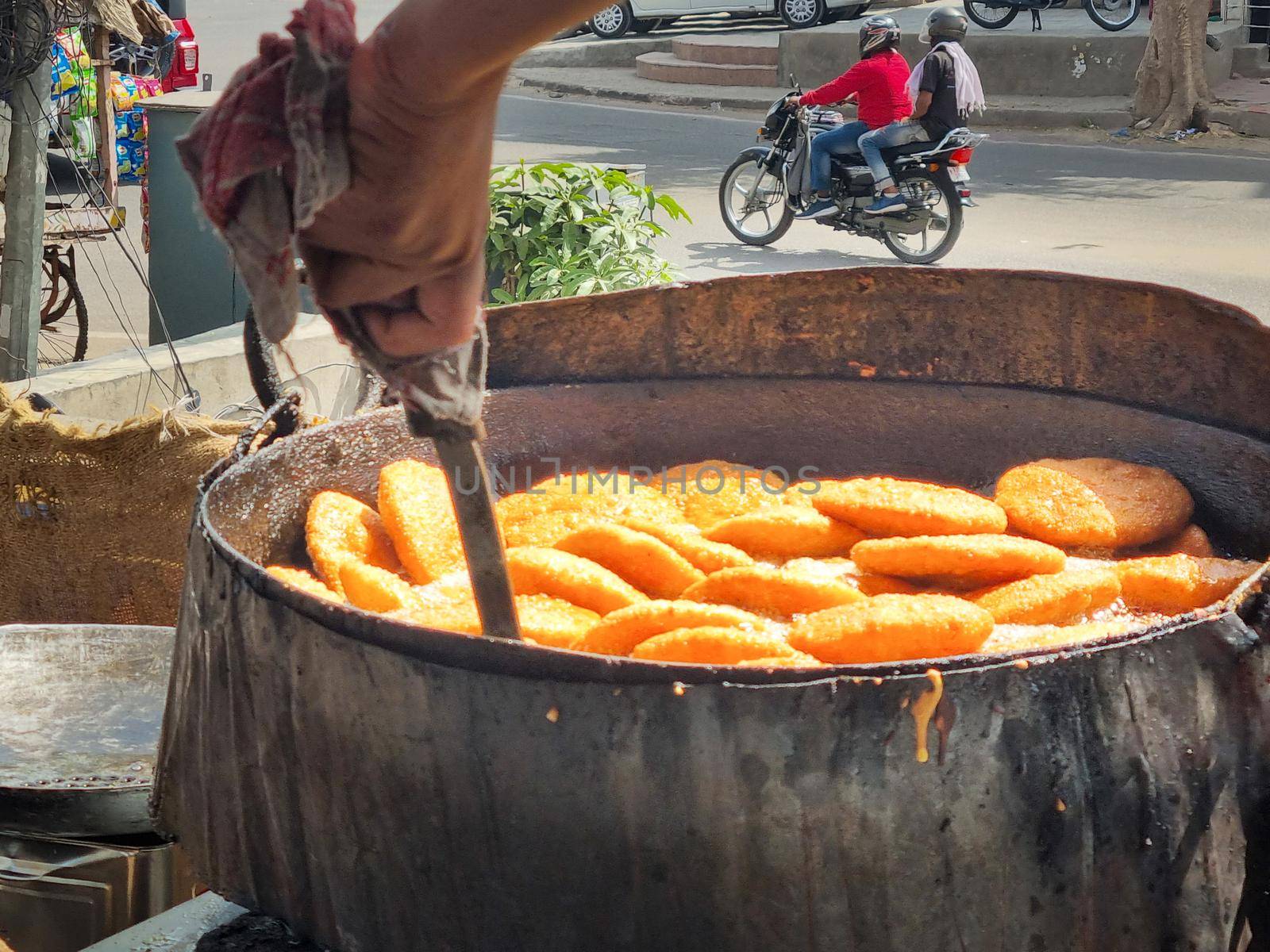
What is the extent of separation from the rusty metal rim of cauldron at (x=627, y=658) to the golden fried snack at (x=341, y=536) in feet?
2.59

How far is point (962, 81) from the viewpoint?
30.4 ft

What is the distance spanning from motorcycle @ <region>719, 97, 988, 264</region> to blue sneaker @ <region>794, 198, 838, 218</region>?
4 cm

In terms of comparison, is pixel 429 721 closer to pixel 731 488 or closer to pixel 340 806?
pixel 340 806

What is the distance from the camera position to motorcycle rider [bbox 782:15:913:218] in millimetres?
9320

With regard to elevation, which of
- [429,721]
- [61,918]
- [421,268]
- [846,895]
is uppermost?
[421,268]

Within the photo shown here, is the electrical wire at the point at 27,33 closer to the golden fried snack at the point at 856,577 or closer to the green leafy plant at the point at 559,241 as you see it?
the green leafy plant at the point at 559,241

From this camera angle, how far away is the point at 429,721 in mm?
1564

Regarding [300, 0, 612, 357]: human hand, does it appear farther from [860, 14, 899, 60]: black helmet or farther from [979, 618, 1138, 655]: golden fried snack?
[860, 14, 899, 60]: black helmet

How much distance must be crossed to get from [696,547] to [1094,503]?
2.67 ft

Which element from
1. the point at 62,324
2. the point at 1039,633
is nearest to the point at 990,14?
the point at 62,324

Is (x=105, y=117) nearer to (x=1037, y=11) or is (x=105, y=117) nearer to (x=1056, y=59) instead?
(x=1056, y=59)

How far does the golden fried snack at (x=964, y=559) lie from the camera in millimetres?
2301

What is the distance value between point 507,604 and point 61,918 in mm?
1274

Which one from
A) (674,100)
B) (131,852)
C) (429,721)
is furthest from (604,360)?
(674,100)
